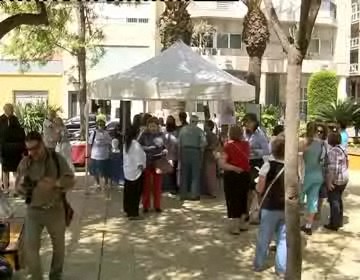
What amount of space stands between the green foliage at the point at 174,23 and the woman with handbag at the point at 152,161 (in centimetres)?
→ 964

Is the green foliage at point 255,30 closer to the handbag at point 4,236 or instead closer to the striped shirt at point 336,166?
the striped shirt at point 336,166

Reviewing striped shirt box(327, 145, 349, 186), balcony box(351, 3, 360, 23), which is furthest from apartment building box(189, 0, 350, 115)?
striped shirt box(327, 145, 349, 186)

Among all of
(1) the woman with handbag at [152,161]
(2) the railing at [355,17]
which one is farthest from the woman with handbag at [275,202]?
(2) the railing at [355,17]

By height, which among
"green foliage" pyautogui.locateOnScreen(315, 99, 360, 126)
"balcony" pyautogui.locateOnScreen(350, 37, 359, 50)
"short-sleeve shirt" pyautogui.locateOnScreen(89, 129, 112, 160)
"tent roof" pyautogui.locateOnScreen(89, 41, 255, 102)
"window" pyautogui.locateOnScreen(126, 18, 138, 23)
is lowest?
"short-sleeve shirt" pyautogui.locateOnScreen(89, 129, 112, 160)

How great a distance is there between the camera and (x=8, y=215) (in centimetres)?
688

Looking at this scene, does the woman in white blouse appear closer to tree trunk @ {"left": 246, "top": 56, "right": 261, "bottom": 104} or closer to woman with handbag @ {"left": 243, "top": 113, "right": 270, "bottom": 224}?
woman with handbag @ {"left": 243, "top": 113, "right": 270, "bottom": 224}

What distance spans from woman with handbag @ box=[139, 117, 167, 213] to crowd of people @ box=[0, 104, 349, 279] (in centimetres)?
2

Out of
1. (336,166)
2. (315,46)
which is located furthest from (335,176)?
(315,46)

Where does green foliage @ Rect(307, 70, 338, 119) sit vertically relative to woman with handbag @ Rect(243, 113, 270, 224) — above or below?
above

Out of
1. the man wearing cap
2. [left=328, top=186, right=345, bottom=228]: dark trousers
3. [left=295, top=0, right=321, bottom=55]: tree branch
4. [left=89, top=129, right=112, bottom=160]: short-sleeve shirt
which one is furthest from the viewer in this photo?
[left=89, top=129, right=112, bottom=160]: short-sleeve shirt

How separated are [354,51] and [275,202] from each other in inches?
1847

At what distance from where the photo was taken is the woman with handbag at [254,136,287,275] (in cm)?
689

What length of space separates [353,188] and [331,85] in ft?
82.6

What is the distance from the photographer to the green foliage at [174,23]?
20.2m
